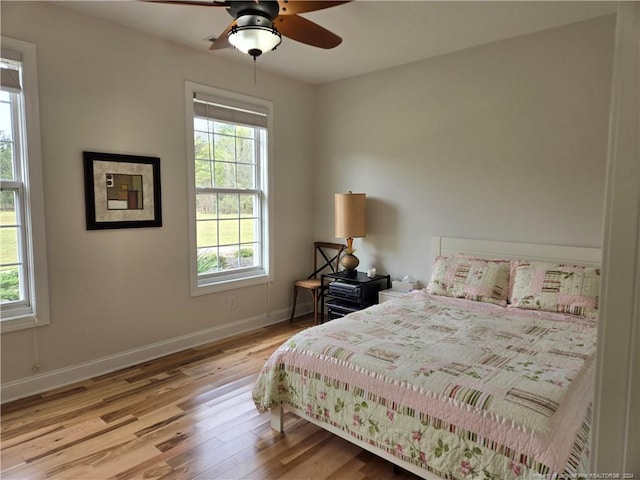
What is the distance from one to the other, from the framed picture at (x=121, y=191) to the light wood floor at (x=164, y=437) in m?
1.24

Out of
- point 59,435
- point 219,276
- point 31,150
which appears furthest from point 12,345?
point 219,276

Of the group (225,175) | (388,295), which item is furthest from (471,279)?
(225,175)

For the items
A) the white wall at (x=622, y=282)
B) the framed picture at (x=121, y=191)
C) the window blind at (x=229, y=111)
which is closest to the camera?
the white wall at (x=622, y=282)

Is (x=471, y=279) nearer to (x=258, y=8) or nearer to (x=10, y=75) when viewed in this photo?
(x=258, y=8)

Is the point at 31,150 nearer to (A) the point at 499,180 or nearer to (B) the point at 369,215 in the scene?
(B) the point at 369,215

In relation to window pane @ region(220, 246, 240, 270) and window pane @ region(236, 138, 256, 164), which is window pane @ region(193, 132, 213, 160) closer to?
window pane @ region(236, 138, 256, 164)

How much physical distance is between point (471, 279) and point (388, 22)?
6.87 ft

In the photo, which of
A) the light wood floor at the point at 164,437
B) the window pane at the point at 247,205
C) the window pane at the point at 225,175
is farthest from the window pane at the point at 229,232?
the light wood floor at the point at 164,437

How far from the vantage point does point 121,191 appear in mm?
3301

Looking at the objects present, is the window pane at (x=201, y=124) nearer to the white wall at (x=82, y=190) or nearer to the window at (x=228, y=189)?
the window at (x=228, y=189)

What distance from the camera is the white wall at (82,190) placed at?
291cm

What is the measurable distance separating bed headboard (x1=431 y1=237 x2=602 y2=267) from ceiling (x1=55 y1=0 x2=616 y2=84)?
1715 mm

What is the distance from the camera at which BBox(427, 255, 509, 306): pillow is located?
3.21 metres

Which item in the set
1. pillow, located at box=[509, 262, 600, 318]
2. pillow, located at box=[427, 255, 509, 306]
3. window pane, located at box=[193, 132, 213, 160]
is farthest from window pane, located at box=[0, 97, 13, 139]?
pillow, located at box=[509, 262, 600, 318]
